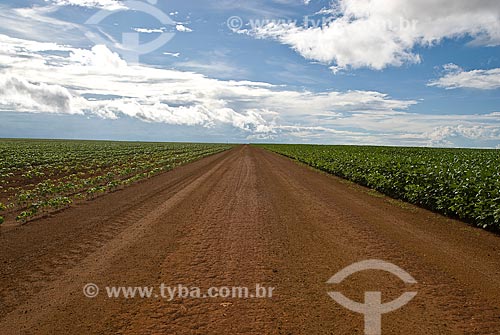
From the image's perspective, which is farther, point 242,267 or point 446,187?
point 446,187

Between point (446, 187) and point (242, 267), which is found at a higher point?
point (446, 187)

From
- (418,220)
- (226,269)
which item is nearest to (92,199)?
(226,269)

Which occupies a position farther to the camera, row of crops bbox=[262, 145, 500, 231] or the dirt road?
row of crops bbox=[262, 145, 500, 231]

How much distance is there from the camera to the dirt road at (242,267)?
459 centimetres

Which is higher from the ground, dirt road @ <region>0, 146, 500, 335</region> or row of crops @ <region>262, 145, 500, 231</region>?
row of crops @ <region>262, 145, 500, 231</region>

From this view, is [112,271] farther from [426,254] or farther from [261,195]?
[261,195]

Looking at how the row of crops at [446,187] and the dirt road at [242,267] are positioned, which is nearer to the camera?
the dirt road at [242,267]

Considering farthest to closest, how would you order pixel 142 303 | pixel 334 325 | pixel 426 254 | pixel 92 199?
pixel 92 199, pixel 426 254, pixel 142 303, pixel 334 325

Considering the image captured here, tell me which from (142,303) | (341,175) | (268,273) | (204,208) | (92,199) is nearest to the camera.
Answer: (142,303)

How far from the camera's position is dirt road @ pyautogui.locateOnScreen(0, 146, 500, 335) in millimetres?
4594

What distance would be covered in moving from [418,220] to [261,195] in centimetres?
591

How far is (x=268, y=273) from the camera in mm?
6195

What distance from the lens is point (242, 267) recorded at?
21.2 ft

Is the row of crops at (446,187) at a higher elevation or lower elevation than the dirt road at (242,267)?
higher
